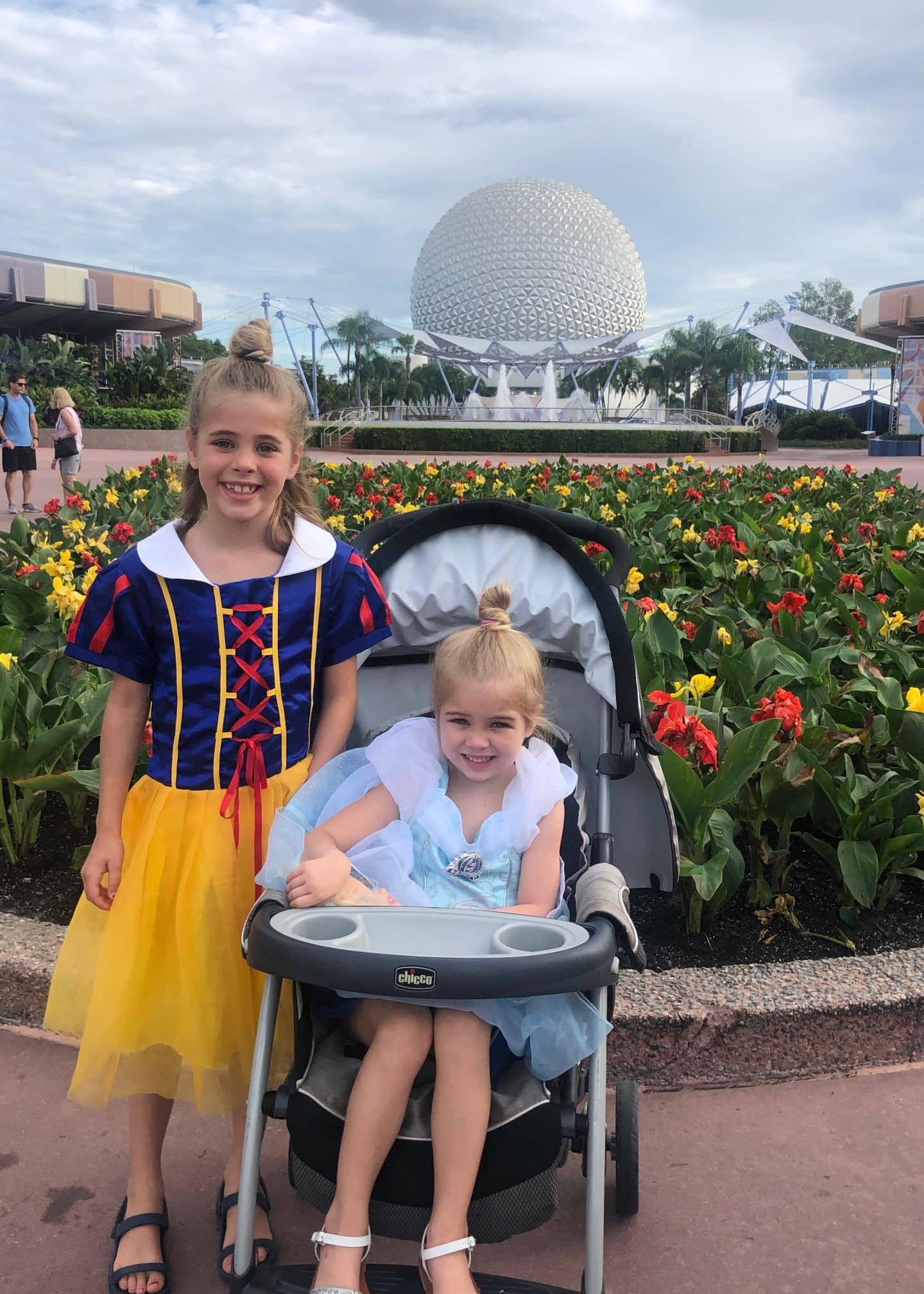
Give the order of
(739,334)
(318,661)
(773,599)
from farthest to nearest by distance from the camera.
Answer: (739,334) < (773,599) < (318,661)

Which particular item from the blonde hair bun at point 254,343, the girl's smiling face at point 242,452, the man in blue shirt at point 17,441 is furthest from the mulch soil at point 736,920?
the man in blue shirt at point 17,441

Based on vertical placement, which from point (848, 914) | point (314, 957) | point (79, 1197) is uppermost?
point (314, 957)

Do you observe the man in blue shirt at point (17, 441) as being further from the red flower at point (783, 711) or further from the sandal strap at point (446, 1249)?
the sandal strap at point (446, 1249)

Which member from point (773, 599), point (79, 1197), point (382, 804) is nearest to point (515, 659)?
point (382, 804)

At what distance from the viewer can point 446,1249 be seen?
1.62 meters

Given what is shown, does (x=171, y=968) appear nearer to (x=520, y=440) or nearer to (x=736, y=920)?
(x=736, y=920)

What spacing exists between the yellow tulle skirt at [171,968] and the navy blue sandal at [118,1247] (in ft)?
0.73

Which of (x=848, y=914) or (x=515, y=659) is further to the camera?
(x=848, y=914)

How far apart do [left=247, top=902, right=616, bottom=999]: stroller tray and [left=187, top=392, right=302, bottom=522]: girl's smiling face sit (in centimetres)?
77

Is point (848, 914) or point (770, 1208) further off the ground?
point (848, 914)

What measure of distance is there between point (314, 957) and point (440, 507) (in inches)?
52.5

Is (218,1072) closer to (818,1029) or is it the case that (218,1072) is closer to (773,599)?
(818,1029)

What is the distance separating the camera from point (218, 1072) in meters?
2.08

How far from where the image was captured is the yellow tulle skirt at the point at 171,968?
6.48ft
